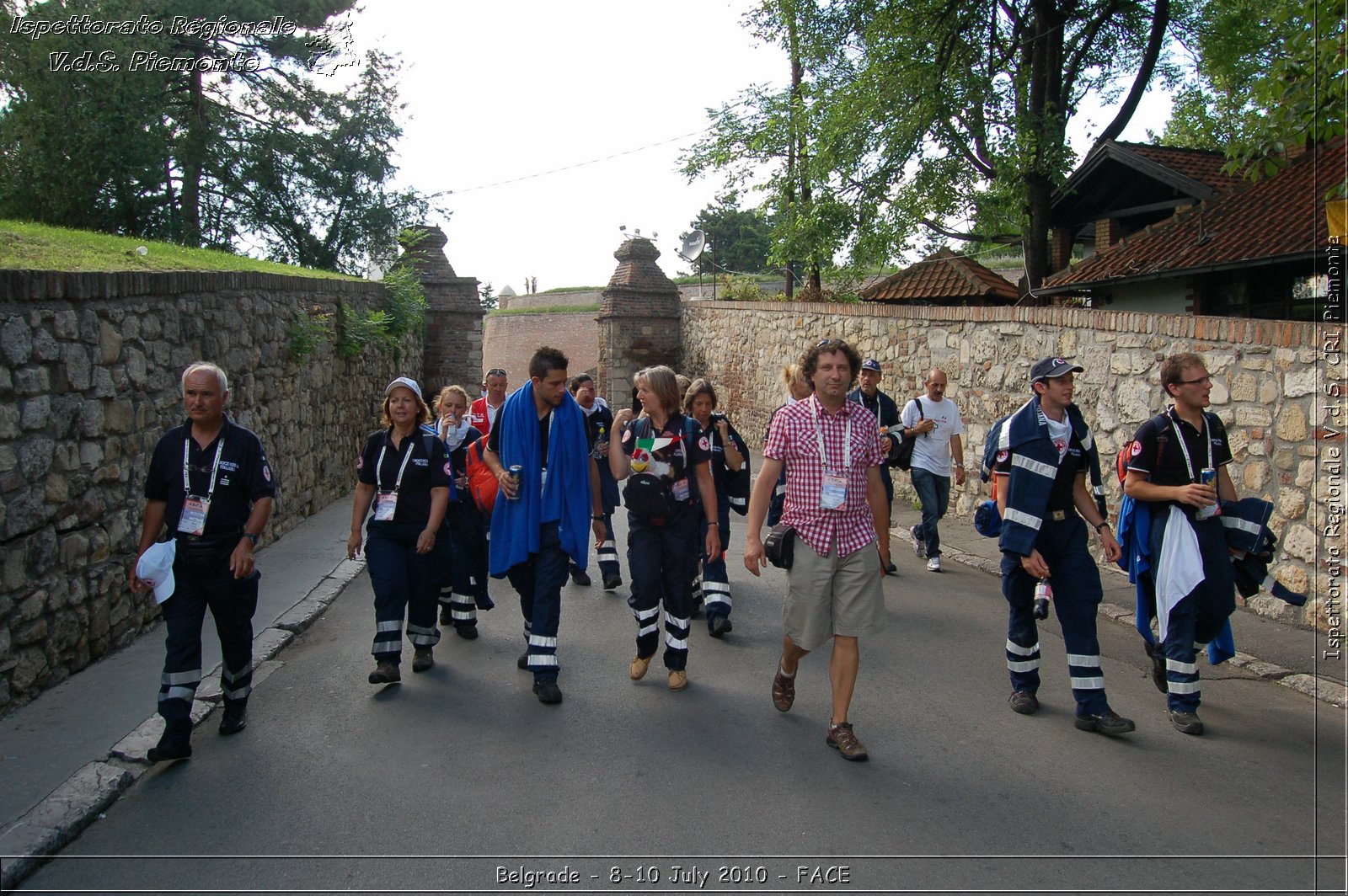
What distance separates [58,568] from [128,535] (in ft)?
2.83

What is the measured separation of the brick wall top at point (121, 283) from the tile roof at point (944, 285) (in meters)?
13.0

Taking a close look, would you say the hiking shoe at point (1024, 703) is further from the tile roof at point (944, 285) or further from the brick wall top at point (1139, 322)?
the tile roof at point (944, 285)

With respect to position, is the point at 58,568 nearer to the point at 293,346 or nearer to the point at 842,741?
the point at 842,741

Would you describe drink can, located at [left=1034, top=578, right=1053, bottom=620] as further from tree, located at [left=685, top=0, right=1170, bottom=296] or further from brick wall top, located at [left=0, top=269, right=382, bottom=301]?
tree, located at [left=685, top=0, right=1170, bottom=296]

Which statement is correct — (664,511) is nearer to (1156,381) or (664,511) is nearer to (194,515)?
(194,515)

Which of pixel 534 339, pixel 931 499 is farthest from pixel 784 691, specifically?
pixel 534 339

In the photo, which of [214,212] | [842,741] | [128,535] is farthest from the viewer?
[214,212]

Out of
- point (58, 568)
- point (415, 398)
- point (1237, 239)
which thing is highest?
point (1237, 239)

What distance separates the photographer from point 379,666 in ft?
19.4

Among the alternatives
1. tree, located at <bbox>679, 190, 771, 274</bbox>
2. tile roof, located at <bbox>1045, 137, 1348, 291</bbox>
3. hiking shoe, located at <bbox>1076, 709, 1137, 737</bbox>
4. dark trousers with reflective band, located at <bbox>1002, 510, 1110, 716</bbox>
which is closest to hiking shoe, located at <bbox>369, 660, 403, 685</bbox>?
dark trousers with reflective band, located at <bbox>1002, 510, 1110, 716</bbox>

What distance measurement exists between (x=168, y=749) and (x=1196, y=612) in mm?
5207

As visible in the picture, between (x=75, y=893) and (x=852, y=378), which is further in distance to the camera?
(x=852, y=378)

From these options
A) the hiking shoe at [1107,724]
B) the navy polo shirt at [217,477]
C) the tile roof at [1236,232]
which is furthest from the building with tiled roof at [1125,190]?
the navy polo shirt at [217,477]

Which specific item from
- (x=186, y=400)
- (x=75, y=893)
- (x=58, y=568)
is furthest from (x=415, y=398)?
(x=75, y=893)
